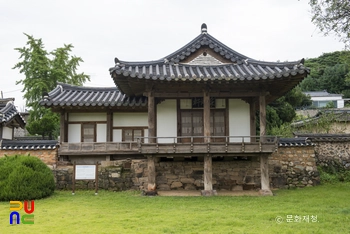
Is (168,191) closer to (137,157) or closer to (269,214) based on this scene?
(137,157)

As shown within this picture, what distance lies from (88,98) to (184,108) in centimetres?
561

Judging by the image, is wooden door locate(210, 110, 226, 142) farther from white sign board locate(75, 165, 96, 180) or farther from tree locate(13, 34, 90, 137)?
tree locate(13, 34, 90, 137)

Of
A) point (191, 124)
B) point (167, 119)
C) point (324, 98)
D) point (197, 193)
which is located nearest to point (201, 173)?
point (197, 193)

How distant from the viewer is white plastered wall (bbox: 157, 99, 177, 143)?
1670cm

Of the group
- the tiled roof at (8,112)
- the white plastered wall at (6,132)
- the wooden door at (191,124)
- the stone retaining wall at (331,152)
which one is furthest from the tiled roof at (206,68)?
the white plastered wall at (6,132)

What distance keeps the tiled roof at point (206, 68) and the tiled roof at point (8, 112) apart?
930 cm

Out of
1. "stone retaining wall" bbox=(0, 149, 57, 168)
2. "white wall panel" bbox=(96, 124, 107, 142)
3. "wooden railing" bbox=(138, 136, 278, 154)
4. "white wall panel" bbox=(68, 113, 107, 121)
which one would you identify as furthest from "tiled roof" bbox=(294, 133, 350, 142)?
"stone retaining wall" bbox=(0, 149, 57, 168)

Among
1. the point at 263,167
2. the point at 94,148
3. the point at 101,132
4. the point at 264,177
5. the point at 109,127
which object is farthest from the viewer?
the point at 101,132

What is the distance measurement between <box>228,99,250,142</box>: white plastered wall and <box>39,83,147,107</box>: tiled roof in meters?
4.70

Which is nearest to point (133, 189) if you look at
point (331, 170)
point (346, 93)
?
point (331, 170)

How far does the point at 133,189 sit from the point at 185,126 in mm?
4101

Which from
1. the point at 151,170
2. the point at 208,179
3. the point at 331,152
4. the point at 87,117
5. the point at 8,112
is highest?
the point at 8,112

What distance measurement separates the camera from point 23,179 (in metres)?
13.2

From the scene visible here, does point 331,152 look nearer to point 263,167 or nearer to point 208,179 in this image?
point 263,167
